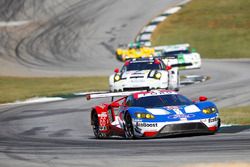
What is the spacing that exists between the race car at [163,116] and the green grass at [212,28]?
31.7 m

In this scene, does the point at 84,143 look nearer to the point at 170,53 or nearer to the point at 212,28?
the point at 170,53

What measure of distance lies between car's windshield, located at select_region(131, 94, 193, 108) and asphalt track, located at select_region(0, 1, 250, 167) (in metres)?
0.87

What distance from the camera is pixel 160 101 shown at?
16516mm

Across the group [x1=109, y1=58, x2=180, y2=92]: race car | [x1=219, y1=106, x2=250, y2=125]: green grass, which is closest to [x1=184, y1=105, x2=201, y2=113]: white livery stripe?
[x1=219, y1=106, x2=250, y2=125]: green grass

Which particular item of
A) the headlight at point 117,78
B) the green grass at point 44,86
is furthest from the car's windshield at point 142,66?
the green grass at point 44,86

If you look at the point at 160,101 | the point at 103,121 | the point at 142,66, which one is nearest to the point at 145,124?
the point at 160,101

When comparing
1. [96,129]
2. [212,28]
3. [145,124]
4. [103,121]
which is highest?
[212,28]

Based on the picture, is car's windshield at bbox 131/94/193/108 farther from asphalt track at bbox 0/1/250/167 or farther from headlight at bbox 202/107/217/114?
asphalt track at bbox 0/1/250/167

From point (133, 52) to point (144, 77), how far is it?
19.2m

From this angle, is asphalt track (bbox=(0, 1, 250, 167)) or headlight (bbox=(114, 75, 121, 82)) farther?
headlight (bbox=(114, 75, 121, 82))

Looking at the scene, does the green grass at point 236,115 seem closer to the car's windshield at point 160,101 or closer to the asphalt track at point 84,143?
the asphalt track at point 84,143

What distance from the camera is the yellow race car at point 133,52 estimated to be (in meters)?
45.4

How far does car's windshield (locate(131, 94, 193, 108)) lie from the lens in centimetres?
1642

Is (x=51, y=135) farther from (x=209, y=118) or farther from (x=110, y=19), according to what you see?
(x=110, y=19)
